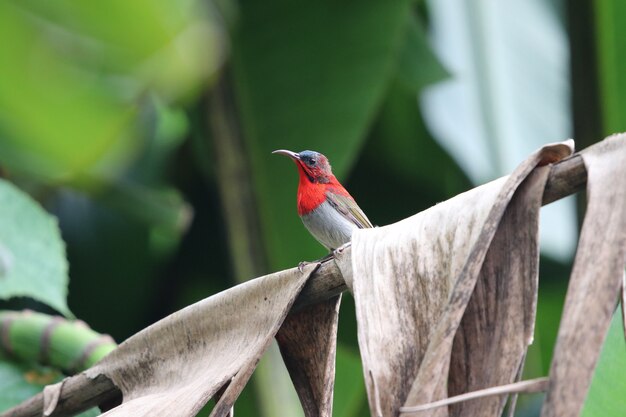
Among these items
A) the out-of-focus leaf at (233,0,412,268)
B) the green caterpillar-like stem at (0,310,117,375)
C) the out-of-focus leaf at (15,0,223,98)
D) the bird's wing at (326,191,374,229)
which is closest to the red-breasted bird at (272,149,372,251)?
the bird's wing at (326,191,374,229)

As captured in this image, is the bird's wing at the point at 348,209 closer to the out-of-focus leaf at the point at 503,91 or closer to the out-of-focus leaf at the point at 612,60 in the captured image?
the out-of-focus leaf at the point at 503,91

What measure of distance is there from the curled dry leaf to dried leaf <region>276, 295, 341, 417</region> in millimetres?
205

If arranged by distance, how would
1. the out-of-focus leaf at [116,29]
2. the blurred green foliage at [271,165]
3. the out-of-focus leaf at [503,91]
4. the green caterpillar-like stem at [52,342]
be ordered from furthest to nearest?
the out-of-focus leaf at [503,91] < the blurred green foliage at [271,165] < the green caterpillar-like stem at [52,342] < the out-of-focus leaf at [116,29]

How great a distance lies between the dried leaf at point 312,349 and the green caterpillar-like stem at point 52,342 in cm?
71

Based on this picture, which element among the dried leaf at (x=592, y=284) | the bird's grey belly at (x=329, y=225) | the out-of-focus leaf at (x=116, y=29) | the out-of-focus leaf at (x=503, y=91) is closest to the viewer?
the out-of-focus leaf at (x=116, y=29)

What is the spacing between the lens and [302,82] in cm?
371

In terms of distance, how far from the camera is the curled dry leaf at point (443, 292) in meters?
0.95

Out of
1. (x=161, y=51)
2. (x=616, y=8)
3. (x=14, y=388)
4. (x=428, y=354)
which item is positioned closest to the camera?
(x=161, y=51)

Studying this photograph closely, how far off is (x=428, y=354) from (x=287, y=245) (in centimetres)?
279

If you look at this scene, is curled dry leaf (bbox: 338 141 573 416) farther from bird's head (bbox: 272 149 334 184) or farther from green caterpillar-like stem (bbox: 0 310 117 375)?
bird's head (bbox: 272 149 334 184)

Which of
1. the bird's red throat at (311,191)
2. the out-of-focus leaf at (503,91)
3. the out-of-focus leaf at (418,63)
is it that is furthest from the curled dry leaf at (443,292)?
the out-of-focus leaf at (418,63)

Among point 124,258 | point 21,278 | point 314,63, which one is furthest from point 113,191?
point 21,278

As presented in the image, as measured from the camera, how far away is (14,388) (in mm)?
2117

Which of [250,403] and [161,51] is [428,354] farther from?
[250,403]
